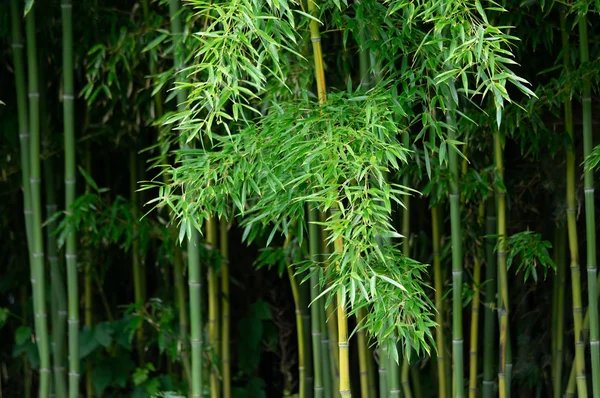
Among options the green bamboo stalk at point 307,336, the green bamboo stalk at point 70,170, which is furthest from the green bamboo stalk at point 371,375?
the green bamboo stalk at point 70,170

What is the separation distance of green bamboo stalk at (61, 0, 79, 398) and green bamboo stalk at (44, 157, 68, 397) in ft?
0.40

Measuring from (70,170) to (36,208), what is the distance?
0.21m

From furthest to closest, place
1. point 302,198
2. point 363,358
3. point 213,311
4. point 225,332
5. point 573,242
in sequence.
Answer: point 225,332
point 213,311
point 363,358
point 573,242
point 302,198

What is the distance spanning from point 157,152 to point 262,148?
1.52 meters

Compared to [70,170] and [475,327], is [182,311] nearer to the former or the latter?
[70,170]

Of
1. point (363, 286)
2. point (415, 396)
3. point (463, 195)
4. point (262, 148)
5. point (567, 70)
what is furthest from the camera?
point (415, 396)

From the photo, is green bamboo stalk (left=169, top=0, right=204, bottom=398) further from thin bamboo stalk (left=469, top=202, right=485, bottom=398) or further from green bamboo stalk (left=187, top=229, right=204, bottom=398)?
thin bamboo stalk (left=469, top=202, right=485, bottom=398)

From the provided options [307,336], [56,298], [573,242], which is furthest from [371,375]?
[56,298]

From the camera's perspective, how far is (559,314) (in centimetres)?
302

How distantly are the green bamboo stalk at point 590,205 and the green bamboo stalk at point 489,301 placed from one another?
38 cm

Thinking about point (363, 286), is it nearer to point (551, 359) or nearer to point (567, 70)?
point (567, 70)

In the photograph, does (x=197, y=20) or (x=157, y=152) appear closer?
(x=197, y=20)

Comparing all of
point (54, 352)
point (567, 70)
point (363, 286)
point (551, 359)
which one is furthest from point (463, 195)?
point (54, 352)

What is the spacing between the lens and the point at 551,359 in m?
3.15
